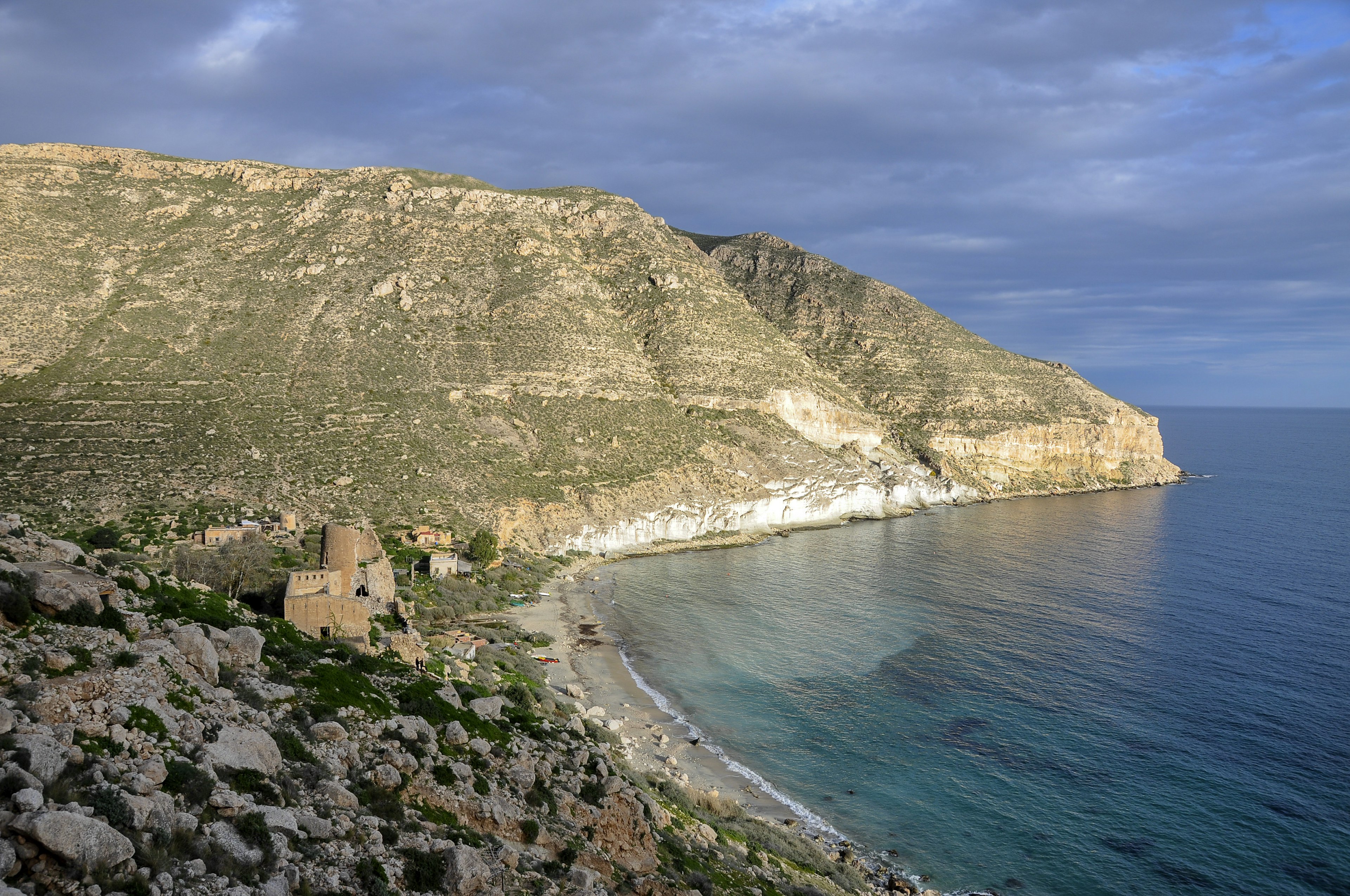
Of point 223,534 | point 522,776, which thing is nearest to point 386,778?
point 522,776

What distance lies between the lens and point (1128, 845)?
2541cm

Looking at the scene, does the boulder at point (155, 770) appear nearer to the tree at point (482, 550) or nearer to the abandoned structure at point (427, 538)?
the abandoned structure at point (427, 538)

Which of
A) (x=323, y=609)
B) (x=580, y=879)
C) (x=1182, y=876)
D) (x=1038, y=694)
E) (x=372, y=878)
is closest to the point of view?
(x=372, y=878)

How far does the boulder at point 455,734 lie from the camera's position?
15594 millimetres

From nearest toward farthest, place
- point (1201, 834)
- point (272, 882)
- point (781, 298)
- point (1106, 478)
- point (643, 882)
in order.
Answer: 1. point (272, 882)
2. point (643, 882)
3. point (1201, 834)
4. point (1106, 478)
5. point (781, 298)

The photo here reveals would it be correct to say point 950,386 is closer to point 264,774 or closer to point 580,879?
point 580,879

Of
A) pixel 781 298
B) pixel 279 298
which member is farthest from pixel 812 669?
pixel 781 298

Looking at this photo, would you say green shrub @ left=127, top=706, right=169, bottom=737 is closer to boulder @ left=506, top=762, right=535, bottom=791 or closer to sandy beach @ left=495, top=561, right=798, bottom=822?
boulder @ left=506, top=762, right=535, bottom=791

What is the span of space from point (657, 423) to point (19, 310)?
52.2m

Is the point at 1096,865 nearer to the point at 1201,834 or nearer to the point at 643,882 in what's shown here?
the point at 1201,834

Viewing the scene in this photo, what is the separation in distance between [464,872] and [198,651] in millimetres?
6189

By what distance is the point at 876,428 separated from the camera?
96188mm

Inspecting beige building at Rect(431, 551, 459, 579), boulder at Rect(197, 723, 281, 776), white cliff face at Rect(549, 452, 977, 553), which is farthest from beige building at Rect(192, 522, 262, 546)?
boulder at Rect(197, 723, 281, 776)

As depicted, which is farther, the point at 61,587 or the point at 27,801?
the point at 61,587
